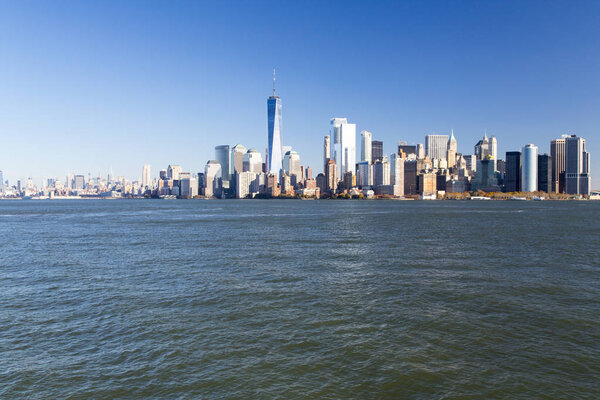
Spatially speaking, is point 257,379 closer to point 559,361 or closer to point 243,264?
point 559,361

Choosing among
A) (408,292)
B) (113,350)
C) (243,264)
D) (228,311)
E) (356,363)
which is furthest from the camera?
(243,264)

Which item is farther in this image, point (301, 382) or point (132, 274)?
point (132, 274)

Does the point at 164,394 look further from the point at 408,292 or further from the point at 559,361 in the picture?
the point at 408,292

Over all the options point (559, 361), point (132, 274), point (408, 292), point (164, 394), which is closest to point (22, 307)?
point (132, 274)

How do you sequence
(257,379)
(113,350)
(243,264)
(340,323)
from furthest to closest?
(243,264) → (340,323) → (113,350) → (257,379)

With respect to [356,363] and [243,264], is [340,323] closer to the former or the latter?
[356,363]

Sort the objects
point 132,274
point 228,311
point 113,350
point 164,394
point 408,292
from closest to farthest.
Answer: point 164,394 < point 113,350 < point 228,311 < point 408,292 < point 132,274

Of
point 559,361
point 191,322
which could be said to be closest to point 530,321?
point 559,361

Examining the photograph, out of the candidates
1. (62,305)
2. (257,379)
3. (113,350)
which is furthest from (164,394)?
(62,305)

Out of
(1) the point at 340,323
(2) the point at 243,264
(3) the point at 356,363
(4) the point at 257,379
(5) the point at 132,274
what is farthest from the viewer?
(2) the point at 243,264
